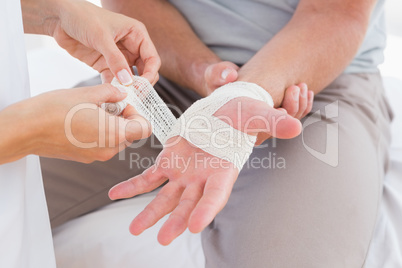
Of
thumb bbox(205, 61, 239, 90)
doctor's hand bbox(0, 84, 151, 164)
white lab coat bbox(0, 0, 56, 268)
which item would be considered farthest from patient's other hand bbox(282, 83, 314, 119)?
white lab coat bbox(0, 0, 56, 268)

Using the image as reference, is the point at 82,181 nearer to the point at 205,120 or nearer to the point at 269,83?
the point at 205,120

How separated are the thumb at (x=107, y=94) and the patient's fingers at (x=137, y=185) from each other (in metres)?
0.14

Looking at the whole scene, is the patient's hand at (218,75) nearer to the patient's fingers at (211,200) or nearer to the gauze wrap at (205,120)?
the gauze wrap at (205,120)

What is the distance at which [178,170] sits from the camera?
0.75 meters

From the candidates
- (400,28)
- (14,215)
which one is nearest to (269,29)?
(14,215)

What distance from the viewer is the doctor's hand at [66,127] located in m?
0.58

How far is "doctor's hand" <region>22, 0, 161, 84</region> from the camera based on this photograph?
0.80 metres

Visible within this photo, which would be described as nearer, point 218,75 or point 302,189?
point 302,189

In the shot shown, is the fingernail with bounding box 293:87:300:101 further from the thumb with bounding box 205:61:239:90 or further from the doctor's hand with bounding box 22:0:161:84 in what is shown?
the doctor's hand with bounding box 22:0:161:84

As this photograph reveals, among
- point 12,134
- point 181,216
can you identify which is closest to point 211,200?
point 181,216

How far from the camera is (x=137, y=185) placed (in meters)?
0.71

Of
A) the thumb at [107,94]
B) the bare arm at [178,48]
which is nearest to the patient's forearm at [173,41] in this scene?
the bare arm at [178,48]

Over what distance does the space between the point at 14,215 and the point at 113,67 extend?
1.05 feet

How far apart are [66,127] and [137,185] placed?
6.3 inches
